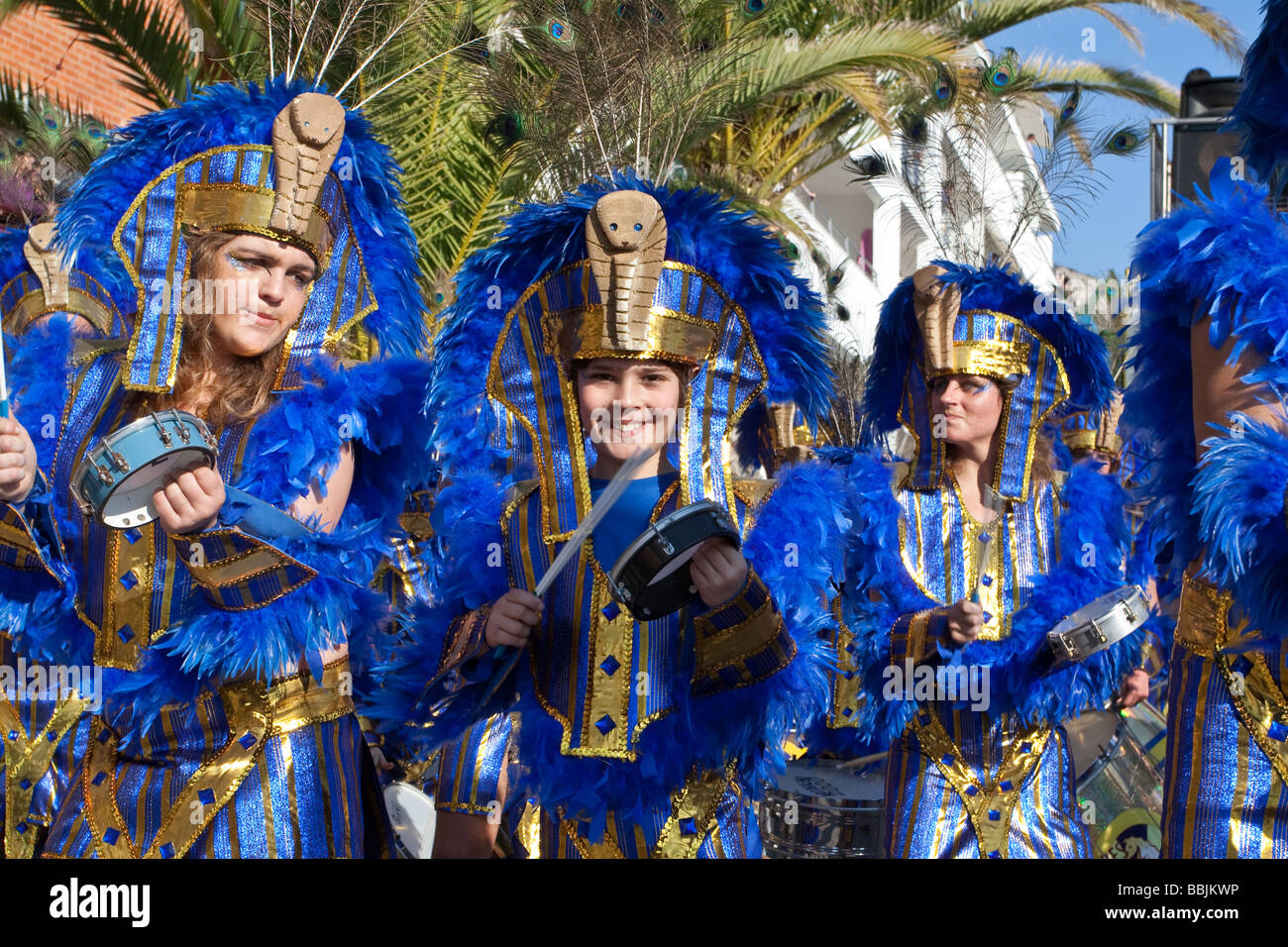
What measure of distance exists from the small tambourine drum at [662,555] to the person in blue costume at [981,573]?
4.60 ft

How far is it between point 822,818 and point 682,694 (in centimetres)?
231

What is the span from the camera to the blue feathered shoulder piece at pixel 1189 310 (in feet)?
8.84

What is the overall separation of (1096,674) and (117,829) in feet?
8.52

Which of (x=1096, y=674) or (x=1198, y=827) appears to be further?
(x=1096, y=674)

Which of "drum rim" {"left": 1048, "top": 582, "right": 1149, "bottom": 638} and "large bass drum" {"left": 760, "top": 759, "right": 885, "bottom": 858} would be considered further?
"large bass drum" {"left": 760, "top": 759, "right": 885, "bottom": 858}

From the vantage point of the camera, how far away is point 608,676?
2893 mm

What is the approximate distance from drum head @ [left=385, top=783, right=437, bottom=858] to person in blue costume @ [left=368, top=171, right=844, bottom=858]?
146 cm

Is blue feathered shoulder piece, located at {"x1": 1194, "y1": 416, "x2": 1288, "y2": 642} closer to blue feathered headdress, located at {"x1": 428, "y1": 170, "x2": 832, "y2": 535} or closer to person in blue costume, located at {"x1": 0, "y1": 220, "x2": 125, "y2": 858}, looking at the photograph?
blue feathered headdress, located at {"x1": 428, "y1": 170, "x2": 832, "y2": 535}

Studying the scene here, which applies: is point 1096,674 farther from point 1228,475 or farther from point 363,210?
point 363,210

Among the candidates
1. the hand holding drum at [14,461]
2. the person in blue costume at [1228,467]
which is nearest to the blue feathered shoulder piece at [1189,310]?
the person in blue costume at [1228,467]

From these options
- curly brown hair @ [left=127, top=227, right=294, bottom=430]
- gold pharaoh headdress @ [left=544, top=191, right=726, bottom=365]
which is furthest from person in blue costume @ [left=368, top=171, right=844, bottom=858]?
curly brown hair @ [left=127, top=227, right=294, bottom=430]

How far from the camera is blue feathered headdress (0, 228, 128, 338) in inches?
174

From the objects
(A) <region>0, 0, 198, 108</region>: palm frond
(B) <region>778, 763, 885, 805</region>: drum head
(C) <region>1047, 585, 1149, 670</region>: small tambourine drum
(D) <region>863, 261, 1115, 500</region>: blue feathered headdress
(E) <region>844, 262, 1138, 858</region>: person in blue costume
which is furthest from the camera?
(A) <region>0, 0, 198, 108</region>: palm frond
